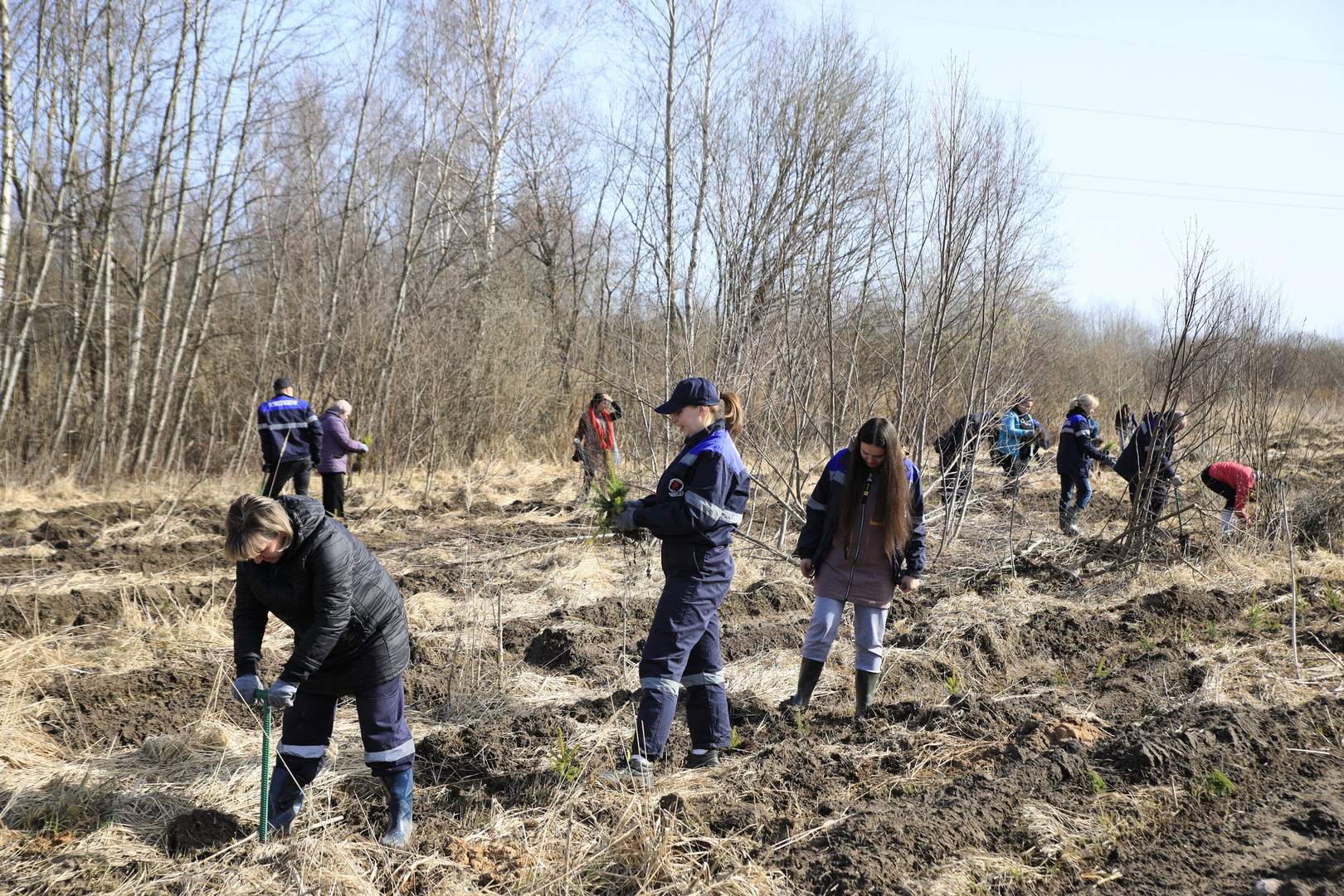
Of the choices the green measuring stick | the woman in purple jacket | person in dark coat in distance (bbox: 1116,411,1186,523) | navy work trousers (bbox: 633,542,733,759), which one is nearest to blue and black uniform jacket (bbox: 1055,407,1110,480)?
person in dark coat in distance (bbox: 1116,411,1186,523)

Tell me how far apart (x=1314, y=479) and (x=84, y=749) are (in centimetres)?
1536

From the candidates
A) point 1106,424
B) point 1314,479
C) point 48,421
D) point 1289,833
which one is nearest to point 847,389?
point 1289,833

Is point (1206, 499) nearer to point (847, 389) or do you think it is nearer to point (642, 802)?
point (847, 389)

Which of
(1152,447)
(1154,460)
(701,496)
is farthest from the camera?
(1154,460)

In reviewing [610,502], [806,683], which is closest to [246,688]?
[610,502]

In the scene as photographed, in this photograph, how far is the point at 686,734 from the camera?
4.71 m

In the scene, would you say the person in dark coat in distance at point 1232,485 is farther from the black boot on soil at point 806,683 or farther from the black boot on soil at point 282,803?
the black boot on soil at point 282,803

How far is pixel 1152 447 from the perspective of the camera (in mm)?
8203

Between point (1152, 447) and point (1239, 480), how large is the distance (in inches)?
54.2

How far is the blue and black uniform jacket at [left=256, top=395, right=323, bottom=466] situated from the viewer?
9492 millimetres

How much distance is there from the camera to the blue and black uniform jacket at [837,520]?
4637mm

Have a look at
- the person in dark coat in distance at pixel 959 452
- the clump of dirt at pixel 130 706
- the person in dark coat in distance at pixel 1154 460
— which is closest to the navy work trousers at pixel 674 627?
the clump of dirt at pixel 130 706

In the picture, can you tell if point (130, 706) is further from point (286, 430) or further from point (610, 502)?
point (286, 430)

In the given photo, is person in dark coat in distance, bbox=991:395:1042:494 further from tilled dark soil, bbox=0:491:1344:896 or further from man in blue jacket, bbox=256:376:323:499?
man in blue jacket, bbox=256:376:323:499
